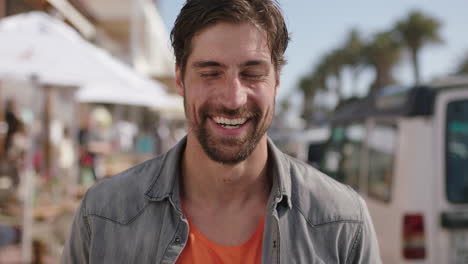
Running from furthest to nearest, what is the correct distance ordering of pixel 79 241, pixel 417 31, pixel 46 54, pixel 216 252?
pixel 417 31 < pixel 46 54 < pixel 79 241 < pixel 216 252

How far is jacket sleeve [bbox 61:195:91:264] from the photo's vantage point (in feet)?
5.91

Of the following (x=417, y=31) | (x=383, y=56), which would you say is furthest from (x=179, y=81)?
(x=383, y=56)

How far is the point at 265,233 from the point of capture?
5.74 ft

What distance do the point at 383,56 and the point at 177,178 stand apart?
42.1 metres

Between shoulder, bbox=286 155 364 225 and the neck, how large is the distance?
15 cm

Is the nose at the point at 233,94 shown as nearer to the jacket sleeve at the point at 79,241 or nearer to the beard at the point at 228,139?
the beard at the point at 228,139

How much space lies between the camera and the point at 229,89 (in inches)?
69.7

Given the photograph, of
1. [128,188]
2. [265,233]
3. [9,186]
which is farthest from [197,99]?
[9,186]

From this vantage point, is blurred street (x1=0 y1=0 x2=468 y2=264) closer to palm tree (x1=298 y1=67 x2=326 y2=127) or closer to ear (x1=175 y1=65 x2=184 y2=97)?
ear (x1=175 y1=65 x2=184 y2=97)

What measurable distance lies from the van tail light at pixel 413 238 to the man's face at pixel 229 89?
7.67 feet

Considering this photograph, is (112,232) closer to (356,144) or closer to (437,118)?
(437,118)

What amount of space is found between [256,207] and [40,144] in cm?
1029

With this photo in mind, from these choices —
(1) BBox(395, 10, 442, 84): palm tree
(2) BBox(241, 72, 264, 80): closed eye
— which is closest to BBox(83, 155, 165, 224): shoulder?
(2) BBox(241, 72, 264, 80): closed eye

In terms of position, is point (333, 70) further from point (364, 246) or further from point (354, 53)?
point (364, 246)
